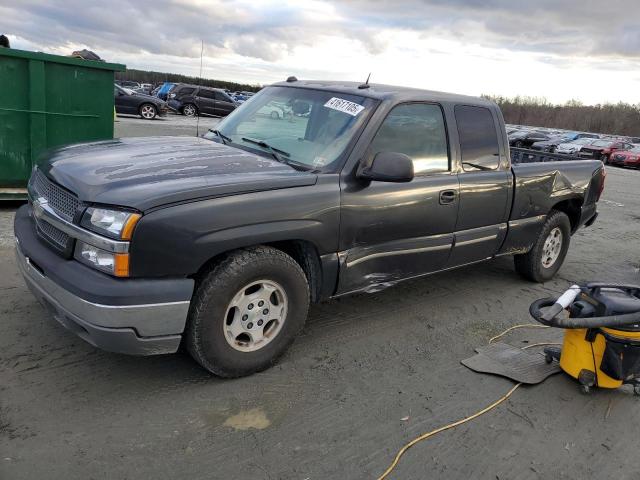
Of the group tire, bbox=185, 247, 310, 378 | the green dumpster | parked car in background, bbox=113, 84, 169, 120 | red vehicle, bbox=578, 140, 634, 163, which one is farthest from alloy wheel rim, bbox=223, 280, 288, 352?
red vehicle, bbox=578, 140, 634, 163

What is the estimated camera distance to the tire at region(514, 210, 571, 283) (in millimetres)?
5434

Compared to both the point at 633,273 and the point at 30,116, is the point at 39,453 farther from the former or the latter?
the point at 633,273

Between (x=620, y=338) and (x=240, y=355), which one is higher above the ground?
(x=620, y=338)

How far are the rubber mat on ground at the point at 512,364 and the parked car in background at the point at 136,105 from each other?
23.1 meters

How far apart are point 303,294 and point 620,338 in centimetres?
196

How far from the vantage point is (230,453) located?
8.68ft

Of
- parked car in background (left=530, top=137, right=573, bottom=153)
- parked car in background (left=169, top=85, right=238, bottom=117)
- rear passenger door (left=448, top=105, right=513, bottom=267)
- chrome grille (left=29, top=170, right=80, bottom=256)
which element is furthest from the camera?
parked car in background (left=530, top=137, right=573, bottom=153)

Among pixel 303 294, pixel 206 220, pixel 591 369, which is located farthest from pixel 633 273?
pixel 206 220

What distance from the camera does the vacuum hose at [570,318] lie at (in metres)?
3.15

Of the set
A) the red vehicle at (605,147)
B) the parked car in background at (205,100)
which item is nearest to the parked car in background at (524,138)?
the red vehicle at (605,147)

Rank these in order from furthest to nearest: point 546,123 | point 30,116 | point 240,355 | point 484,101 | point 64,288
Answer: point 546,123 → point 30,116 → point 484,101 → point 240,355 → point 64,288

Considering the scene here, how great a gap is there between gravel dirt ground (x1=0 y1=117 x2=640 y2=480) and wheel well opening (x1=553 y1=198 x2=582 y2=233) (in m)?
2.02

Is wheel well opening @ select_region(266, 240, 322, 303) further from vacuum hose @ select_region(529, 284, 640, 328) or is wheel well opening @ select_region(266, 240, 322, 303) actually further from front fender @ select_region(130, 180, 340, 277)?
vacuum hose @ select_region(529, 284, 640, 328)

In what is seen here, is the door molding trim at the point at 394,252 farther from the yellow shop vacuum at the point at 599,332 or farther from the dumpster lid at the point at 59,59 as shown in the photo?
the dumpster lid at the point at 59,59
